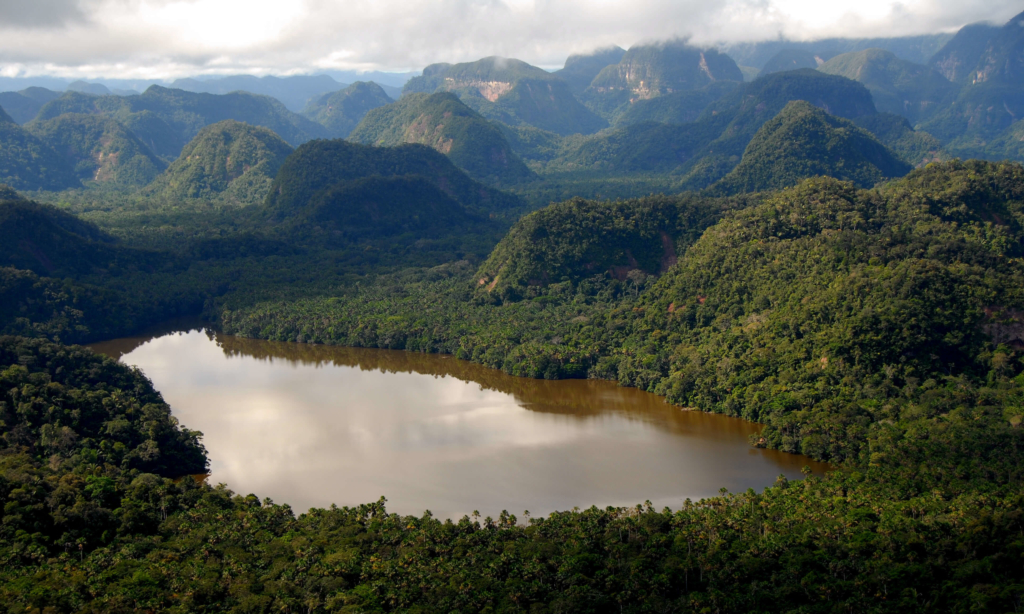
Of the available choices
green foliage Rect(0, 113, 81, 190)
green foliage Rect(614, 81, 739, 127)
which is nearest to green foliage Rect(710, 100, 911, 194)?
green foliage Rect(614, 81, 739, 127)

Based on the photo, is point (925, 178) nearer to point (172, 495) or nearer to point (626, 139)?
point (172, 495)

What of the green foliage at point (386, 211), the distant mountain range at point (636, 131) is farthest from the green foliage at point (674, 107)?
the green foliage at point (386, 211)

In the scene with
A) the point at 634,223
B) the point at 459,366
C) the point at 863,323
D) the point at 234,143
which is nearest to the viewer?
the point at 863,323

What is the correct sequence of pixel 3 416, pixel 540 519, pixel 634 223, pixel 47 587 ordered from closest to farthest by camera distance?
pixel 47 587 < pixel 540 519 < pixel 3 416 < pixel 634 223

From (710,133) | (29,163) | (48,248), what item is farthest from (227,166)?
(710,133)

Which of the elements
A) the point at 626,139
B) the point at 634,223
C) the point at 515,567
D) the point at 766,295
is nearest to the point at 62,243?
the point at 634,223

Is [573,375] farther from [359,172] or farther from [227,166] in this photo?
[227,166]

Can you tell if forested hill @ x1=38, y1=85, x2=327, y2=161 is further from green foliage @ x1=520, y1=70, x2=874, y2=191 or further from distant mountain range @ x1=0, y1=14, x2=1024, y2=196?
green foliage @ x1=520, y1=70, x2=874, y2=191
